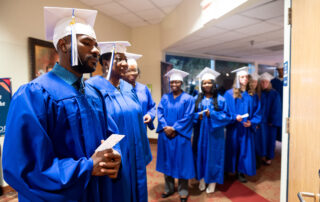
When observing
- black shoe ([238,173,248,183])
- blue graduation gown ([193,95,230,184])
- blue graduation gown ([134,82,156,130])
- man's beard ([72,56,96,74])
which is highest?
man's beard ([72,56,96,74])

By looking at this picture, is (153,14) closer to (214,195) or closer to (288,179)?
(214,195)

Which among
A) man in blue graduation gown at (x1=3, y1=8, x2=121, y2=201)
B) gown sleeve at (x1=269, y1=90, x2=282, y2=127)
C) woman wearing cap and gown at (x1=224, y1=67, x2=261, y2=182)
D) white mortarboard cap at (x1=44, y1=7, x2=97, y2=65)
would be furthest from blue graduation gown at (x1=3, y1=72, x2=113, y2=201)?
gown sleeve at (x1=269, y1=90, x2=282, y2=127)

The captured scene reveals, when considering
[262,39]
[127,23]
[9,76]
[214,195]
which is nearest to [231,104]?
[214,195]

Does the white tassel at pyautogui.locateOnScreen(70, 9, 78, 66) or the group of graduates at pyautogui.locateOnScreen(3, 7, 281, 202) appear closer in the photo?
the group of graduates at pyautogui.locateOnScreen(3, 7, 281, 202)

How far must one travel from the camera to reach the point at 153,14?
517 cm

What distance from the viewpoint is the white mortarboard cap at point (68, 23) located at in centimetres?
104

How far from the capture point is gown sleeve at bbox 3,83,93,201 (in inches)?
31.0

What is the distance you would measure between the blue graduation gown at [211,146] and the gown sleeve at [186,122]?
0.26 m

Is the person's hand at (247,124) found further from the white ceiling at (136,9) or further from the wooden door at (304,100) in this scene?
the white ceiling at (136,9)

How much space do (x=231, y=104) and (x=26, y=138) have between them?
3200 mm

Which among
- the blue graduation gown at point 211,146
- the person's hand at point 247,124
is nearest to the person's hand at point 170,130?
the blue graduation gown at point 211,146

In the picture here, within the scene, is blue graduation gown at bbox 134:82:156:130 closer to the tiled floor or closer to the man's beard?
the tiled floor

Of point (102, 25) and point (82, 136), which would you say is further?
point (102, 25)

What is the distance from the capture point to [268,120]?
4.39 metres
